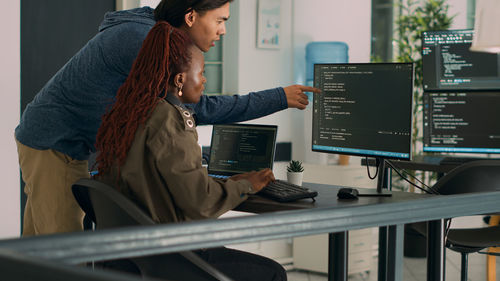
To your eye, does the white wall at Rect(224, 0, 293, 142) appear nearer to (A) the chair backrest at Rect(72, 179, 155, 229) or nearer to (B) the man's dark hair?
(B) the man's dark hair

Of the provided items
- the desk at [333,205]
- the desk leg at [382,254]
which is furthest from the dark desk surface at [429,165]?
the desk leg at [382,254]

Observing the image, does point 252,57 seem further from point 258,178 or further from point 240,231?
point 240,231

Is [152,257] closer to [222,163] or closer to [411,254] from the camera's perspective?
[222,163]

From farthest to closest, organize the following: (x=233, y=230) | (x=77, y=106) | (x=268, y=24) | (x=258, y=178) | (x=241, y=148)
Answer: (x=268, y=24) < (x=241, y=148) < (x=77, y=106) < (x=258, y=178) < (x=233, y=230)

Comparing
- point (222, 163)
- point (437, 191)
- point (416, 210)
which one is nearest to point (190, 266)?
point (416, 210)

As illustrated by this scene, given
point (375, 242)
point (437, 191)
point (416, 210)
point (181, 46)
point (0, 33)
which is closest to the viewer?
point (416, 210)

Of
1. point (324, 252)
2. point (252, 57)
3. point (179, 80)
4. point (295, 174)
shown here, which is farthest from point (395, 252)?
point (252, 57)

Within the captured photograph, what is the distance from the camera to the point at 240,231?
3.05 ft

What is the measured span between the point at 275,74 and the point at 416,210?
11.4 ft

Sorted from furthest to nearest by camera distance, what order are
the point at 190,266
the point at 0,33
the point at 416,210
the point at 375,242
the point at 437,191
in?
the point at 375,242 < the point at 0,33 < the point at 437,191 < the point at 190,266 < the point at 416,210

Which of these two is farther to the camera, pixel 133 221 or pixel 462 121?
pixel 462 121

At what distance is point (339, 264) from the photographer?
2094 mm

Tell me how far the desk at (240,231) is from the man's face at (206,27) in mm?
1142

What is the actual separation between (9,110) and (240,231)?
8.88 feet
